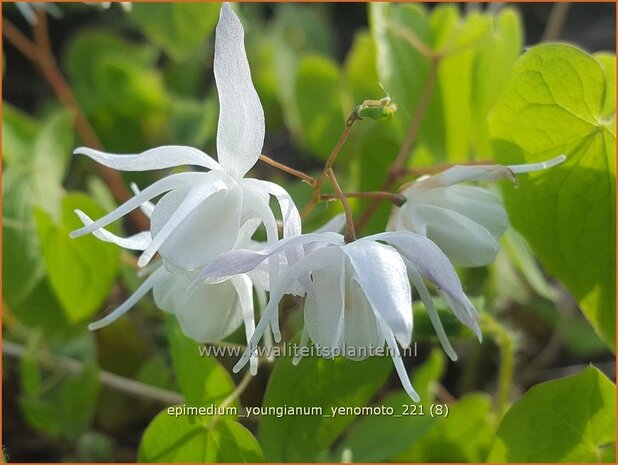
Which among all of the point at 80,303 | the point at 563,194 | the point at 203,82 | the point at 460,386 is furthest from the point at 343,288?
the point at 203,82

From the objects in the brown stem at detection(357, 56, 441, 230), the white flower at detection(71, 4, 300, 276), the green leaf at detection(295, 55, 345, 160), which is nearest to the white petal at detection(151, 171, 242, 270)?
the white flower at detection(71, 4, 300, 276)

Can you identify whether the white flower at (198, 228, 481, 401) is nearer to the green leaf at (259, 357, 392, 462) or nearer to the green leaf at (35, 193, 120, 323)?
the green leaf at (259, 357, 392, 462)

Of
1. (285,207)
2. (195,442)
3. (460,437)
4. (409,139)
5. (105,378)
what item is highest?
(285,207)

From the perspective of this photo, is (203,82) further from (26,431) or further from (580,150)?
(580,150)

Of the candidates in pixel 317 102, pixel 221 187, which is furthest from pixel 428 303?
pixel 317 102

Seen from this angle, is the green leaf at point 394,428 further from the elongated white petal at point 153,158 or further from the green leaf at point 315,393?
the elongated white petal at point 153,158

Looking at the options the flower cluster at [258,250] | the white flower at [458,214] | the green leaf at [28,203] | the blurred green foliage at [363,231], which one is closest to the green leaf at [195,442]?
the blurred green foliage at [363,231]

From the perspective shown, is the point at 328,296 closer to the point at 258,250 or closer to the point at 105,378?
the point at 258,250
